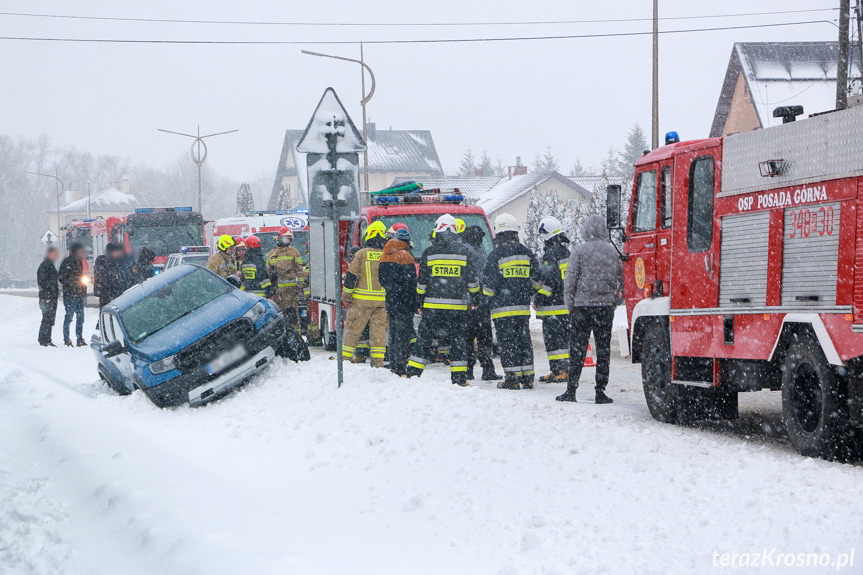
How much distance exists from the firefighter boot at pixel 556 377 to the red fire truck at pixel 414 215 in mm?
2846

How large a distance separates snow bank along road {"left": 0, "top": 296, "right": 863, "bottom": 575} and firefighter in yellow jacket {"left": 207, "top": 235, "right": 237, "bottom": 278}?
6719mm

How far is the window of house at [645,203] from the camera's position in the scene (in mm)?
10039

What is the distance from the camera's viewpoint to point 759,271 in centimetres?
807

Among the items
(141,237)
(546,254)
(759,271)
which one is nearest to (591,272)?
(546,254)

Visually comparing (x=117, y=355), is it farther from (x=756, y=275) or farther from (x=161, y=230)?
(x=161, y=230)

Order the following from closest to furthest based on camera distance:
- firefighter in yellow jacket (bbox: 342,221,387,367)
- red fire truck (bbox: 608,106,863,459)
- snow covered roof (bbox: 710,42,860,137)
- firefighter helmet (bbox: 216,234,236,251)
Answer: red fire truck (bbox: 608,106,863,459) < firefighter in yellow jacket (bbox: 342,221,387,367) < firefighter helmet (bbox: 216,234,236,251) < snow covered roof (bbox: 710,42,860,137)

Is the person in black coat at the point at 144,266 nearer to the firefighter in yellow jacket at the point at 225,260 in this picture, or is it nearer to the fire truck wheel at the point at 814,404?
the firefighter in yellow jacket at the point at 225,260

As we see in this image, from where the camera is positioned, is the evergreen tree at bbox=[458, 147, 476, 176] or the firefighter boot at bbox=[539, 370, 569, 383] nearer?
the firefighter boot at bbox=[539, 370, 569, 383]

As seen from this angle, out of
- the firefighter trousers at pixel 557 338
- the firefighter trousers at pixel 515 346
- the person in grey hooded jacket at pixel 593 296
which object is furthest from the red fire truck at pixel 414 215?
the person in grey hooded jacket at pixel 593 296

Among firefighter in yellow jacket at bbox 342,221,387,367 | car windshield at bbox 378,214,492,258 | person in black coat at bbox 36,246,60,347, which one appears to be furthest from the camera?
person in black coat at bbox 36,246,60,347

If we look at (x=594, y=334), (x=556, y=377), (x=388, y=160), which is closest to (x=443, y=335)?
(x=556, y=377)

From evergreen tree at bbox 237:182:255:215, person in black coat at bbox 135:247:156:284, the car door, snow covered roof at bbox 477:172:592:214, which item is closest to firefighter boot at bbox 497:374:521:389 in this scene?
the car door

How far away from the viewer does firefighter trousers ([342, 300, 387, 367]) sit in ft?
43.8

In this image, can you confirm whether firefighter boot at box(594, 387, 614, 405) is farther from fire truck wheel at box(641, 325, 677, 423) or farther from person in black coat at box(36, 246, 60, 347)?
person in black coat at box(36, 246, 60, 347)
